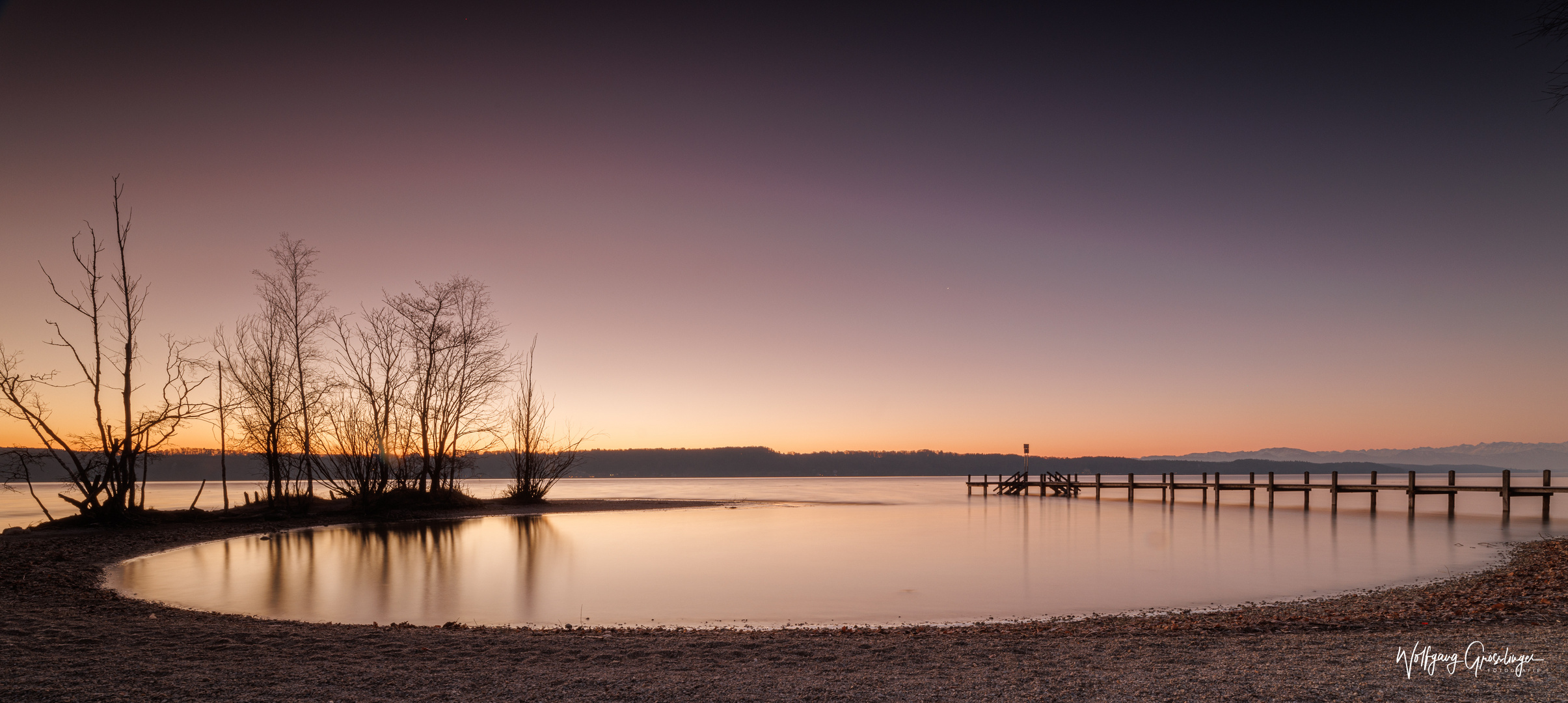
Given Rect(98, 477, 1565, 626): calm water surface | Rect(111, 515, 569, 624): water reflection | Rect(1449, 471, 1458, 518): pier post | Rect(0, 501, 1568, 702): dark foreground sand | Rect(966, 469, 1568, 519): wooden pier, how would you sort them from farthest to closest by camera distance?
Rect(1449, 471, 1458, 518): pier post < Rect(966, 469, 1568, 519): wooden pier < Rect(98, 477, 1565, 626): calm water surface < Rect(111, 515, 569, 624): water reflection < Rect(0, 501, 1568, 702): dark foreground sand

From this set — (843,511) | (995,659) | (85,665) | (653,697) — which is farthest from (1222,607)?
(843,511)

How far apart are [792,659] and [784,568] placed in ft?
35.4

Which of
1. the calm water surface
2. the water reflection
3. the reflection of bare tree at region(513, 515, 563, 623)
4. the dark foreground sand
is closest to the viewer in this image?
the dark foreground sand

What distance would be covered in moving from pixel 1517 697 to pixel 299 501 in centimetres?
3301

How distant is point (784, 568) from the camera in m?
18.1

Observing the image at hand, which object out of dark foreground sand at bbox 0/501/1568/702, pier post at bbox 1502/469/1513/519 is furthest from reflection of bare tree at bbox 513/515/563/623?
pier post at bbox 1502/469/1513/519

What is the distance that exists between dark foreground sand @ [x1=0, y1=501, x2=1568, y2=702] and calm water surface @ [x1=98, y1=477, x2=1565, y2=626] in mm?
Answer: 2508

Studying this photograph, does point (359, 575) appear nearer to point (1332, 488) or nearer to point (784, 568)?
point (784, 568)

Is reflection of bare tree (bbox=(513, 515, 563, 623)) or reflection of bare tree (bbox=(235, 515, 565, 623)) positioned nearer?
reflection of bare tree (bbox=(235, 515, 565, 623))

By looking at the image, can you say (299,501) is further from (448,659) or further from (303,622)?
(448,659)

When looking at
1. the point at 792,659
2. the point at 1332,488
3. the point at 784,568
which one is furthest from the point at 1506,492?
the point at 792,659

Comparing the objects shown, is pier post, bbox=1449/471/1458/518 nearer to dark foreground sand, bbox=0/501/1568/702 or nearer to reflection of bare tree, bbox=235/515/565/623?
dark foreground sand, bbox=0/501/1568/702

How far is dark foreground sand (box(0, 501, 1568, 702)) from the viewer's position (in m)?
6.02

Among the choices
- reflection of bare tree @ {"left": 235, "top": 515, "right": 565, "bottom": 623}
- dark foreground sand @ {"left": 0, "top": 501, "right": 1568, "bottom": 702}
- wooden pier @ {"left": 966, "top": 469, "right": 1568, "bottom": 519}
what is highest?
dark foreground sand @ {"left": 0, "top": 501, "right": 1568, "bottom": 702}
